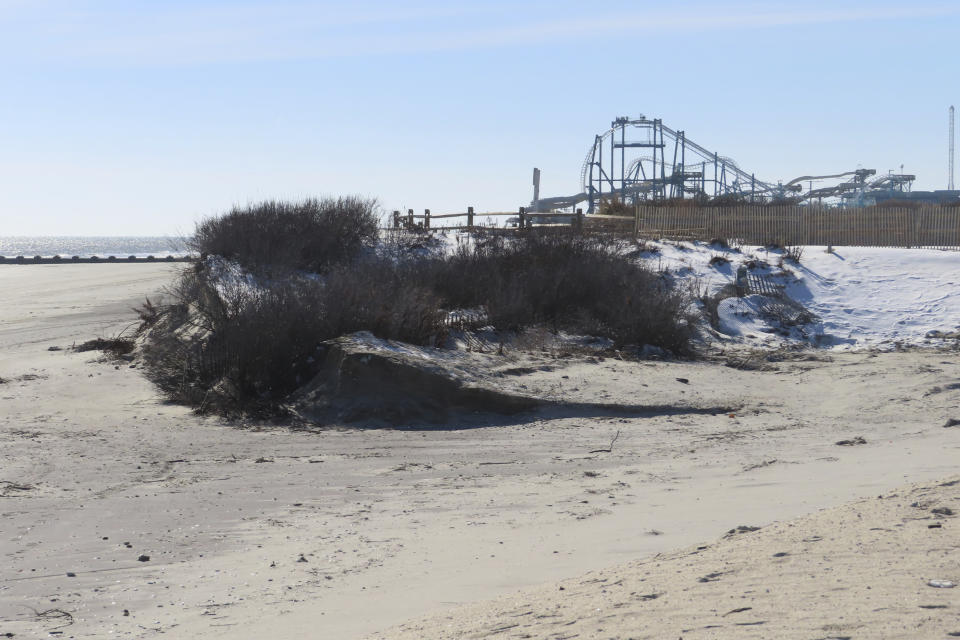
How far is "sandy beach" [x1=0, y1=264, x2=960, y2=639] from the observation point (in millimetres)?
4988

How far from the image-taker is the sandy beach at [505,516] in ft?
16.4

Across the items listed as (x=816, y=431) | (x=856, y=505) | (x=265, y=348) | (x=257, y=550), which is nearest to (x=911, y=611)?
(x=856, y=505)

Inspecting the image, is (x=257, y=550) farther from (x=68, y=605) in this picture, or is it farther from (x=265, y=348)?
(x=265, y=348)

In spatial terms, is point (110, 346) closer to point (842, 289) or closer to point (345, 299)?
point (345, 299)

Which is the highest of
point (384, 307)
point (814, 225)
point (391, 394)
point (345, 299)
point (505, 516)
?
point (814, 225)

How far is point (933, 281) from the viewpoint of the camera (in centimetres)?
2527

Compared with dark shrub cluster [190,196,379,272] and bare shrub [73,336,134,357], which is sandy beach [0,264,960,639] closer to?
bare shrub [73,336,134,357]

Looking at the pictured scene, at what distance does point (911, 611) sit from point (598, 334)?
1481 cm

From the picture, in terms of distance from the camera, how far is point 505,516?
7.70 metres

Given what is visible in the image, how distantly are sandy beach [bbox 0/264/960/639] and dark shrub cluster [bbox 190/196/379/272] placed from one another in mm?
9733

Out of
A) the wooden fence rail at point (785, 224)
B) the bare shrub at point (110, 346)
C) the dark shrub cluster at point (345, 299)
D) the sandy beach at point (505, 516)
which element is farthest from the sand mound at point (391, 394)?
the wooden fence rail at point (785, 224)

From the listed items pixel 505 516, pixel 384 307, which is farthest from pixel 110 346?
pixel 505 516

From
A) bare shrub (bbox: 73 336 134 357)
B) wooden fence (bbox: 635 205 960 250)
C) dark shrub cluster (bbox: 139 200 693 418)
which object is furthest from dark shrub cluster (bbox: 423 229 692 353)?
wooden fence (bbox: 635 205 960 250)

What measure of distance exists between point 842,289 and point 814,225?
7055 mm
